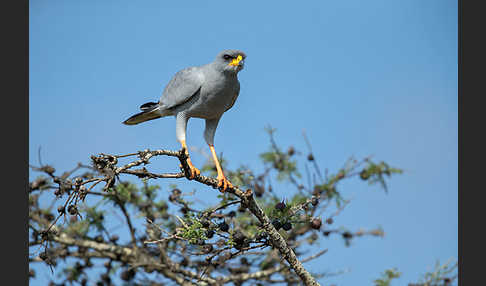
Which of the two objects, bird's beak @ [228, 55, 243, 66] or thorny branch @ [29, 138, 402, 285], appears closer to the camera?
thorny branch @ [29, 138, 402, 285]

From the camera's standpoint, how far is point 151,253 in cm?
643

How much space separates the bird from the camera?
174 inches

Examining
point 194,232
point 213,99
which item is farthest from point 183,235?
point 213,99

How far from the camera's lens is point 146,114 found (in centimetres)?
503

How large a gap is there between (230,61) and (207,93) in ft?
1.20

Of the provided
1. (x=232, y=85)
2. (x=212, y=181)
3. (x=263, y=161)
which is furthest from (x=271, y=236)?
(x=263, y=161)

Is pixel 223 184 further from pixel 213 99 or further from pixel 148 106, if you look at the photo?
pixel 148 106

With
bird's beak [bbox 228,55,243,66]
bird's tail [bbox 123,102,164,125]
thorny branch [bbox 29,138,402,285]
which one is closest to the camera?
thorny branch [bbox 29,138,402,285]

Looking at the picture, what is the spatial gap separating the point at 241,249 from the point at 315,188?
108 inches

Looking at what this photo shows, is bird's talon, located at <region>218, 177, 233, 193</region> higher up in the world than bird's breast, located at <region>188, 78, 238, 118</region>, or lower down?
lower down

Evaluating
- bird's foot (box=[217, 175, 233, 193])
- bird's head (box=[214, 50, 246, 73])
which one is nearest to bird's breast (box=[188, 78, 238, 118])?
bird's head (box=[214, 50, 246, 73])

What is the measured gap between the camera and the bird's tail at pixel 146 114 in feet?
16.2

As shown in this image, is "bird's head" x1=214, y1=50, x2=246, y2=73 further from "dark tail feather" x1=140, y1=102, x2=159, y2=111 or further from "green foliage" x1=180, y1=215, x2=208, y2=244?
"green foliage" x1=180, y1=215, x2=208, y2=244

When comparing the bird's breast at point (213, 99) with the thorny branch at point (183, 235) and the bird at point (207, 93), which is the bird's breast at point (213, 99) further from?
the thorny branch at point (183, 235)
